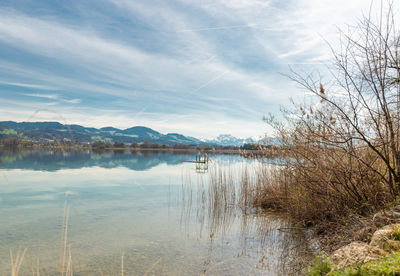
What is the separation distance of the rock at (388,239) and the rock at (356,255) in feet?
0.37

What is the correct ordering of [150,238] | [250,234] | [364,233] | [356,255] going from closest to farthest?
[356,255]
[364,233]
[150,238]
[250,234]

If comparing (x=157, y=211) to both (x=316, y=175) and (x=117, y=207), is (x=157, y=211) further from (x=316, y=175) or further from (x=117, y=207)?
(x=316, y=175)

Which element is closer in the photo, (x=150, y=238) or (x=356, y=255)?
(x=356, y=255)

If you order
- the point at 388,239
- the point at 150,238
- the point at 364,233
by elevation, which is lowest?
the point at 150,238

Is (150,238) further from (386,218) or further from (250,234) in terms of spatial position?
(386,218)

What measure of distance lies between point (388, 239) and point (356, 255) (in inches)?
17.1

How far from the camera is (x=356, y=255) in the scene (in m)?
2.97

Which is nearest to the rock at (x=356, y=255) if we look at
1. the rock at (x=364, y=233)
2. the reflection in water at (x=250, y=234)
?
the rock at (x=364, y=233)

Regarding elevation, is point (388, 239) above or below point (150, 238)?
above

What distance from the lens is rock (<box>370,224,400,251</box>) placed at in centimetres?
287

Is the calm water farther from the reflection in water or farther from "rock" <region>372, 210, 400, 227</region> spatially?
"rock" <region>372, 210, 400, 227</region>

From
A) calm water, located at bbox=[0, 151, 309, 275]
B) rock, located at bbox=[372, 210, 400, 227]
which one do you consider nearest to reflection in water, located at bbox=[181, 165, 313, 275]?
calm water, located at bbox=[0, 151, 309, 275]

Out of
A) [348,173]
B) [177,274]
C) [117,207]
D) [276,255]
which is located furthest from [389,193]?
[117,207]

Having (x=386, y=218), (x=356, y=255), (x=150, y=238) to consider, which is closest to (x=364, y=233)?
(x=386, y=218)
